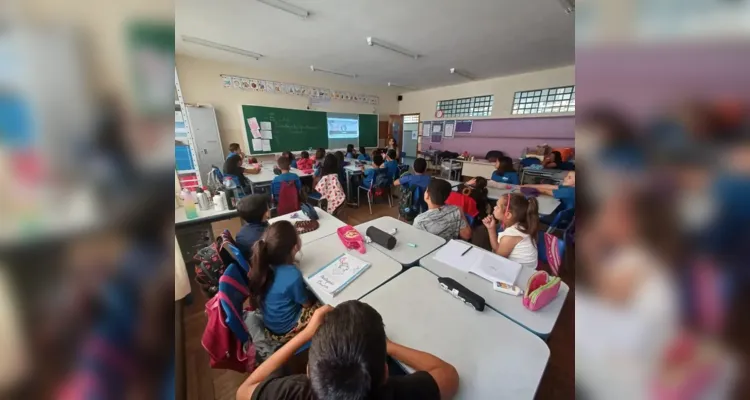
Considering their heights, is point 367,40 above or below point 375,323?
above

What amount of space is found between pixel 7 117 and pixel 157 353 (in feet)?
0.55

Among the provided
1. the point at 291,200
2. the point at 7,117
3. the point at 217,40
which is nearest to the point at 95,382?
the point at 7,117

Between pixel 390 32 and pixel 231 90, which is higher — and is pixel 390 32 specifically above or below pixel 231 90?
above

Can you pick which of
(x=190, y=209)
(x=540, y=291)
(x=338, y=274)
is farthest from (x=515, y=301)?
(x=190, y=209)

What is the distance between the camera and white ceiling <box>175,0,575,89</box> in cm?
275

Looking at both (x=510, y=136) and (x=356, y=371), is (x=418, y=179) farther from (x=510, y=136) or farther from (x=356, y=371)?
(x=510, y=136)

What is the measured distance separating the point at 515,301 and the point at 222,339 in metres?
1.19

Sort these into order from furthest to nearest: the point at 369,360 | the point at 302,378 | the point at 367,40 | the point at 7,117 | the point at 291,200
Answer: the point at 367,40, the point at 291,200, the point at 302,378, the point at 369,360, the point at 7,117

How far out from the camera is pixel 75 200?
152mm

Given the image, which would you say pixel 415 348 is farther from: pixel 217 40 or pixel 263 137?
pixel 263 137

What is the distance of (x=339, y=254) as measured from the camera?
4.86 ft

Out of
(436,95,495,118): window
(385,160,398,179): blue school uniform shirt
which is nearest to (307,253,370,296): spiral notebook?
(385,160,398,179): blue school uniform shirt

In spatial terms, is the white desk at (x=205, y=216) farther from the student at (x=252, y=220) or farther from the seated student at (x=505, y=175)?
the seated student at (x=505, y=175)

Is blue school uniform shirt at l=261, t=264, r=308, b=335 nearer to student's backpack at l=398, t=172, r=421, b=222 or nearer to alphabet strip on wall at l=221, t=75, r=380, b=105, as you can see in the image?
student's backpack at l=398, t=172, r=421, b=222
